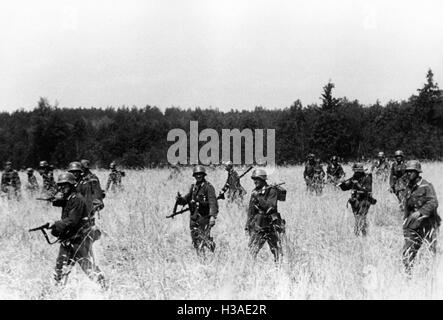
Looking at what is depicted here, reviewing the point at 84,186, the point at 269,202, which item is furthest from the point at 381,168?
the point at 84,186

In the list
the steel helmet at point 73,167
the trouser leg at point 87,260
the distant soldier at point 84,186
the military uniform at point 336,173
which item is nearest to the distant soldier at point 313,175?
the military uniform at point 336,173

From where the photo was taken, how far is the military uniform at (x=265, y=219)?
7102 mm

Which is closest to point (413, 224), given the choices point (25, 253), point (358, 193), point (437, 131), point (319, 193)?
point (358, 193)

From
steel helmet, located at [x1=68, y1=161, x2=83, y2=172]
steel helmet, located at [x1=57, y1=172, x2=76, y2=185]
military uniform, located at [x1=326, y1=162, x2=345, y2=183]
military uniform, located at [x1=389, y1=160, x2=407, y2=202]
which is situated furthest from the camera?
military uniform, located at [x1=326, y1=162, x2=345, y2=183]

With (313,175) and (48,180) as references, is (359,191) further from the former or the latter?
(48,180)

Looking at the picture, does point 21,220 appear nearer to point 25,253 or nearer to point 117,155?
point 25,253

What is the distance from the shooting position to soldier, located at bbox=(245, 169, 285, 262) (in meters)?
7.10

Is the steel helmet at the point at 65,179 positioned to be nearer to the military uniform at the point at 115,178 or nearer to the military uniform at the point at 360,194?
the military uniform at the point at 360,194

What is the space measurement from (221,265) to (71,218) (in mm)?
1931

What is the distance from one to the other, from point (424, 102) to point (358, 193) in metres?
41.7

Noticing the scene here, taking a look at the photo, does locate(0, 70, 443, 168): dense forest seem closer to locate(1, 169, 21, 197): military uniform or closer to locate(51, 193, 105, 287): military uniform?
locate(1, 169, 21, 197): military uniform

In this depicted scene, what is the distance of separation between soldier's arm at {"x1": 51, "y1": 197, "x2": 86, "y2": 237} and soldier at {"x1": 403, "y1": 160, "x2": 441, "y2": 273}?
4162 millimetres

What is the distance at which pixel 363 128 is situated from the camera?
51844mm

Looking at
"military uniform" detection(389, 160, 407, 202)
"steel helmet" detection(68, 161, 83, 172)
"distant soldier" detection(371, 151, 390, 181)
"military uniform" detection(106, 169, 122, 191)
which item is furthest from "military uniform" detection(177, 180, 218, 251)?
"distant soldier" detection(371, 151, 390, 181)
